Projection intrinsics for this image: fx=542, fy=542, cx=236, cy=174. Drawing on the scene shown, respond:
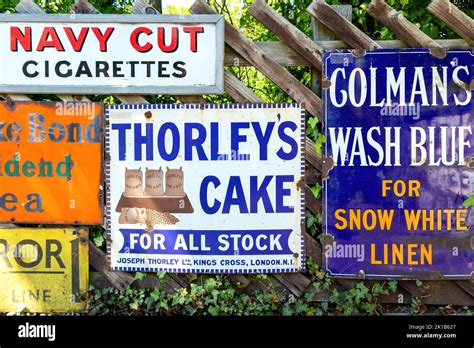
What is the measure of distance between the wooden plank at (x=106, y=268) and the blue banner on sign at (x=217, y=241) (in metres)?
0.38

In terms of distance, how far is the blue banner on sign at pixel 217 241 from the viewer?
407 cm

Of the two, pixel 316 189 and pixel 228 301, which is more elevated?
pixel 316 189

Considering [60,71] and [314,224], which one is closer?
[60,71]

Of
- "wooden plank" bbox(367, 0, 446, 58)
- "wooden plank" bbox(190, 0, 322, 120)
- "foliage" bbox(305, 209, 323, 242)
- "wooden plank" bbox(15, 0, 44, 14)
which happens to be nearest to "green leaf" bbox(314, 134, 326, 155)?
"wooden plank" bbox(190, 0, 322, 120)

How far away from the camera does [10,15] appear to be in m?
4.03

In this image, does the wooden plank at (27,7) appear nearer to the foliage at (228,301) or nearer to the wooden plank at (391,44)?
the wooden plank at (391,44)

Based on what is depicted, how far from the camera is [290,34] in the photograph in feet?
13.3

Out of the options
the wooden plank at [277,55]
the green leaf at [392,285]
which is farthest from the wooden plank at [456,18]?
the green leaf at [392,285]

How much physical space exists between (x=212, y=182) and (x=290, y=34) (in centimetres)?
125

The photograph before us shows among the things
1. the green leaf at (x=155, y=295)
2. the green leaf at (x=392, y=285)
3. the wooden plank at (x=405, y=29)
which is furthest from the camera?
the green leaf at (x=155, y=295)

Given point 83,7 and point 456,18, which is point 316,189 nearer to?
point 456,18

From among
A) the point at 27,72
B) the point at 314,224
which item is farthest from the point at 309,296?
the point at 27,72

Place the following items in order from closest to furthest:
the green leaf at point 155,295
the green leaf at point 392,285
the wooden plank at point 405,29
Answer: the wooden plank at point 405,29, the green leaf at point 392,285, the green leaf at point 155,295

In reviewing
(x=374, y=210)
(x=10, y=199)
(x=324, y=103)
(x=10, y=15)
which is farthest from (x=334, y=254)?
(x=10, y=15)
